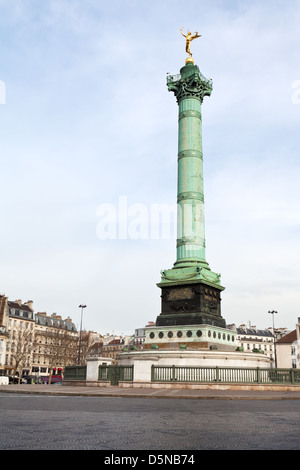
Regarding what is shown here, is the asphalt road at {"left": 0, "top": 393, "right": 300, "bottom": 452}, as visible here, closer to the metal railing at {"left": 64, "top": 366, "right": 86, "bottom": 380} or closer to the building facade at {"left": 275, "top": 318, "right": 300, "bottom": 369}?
the metal railing at {"left": 64, "top": 366, "right": 86, "bottom": 380}

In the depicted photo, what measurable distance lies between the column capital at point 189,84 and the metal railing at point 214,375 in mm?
25826

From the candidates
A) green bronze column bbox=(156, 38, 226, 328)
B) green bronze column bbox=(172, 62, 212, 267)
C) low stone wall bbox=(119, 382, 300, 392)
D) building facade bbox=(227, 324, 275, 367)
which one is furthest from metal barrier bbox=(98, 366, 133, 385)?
building facade bbox=(227, 324, 275, 367)

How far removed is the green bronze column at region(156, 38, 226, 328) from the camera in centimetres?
3481

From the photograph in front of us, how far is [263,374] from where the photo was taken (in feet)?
84.7

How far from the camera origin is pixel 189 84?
41.8 meters

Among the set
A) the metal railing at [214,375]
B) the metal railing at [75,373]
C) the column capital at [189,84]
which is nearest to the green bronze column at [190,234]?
→ the column capital at [189,84]

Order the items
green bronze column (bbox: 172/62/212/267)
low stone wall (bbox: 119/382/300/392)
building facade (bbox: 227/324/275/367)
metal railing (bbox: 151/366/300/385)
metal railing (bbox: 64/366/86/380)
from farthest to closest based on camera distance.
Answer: building facade (bbox: 227/324/275/367) → green bronze column (bbox: 172/62/212/267) → metal railing (bbox: 64/366/86/380) → metal railing (bbox: 151/366/300/385) → low stone wall (bbox: 119/382/300/392)

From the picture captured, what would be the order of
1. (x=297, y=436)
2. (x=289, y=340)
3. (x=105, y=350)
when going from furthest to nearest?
(x=105, y=350), (x=289, y=340), (x=297, y=436)

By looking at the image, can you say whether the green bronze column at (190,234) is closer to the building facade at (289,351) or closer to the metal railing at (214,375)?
the metal railing at (214,375)

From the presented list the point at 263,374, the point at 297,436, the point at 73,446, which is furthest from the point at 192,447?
the point at 263,374

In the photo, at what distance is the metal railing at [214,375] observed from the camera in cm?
2448

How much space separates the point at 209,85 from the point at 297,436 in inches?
1589

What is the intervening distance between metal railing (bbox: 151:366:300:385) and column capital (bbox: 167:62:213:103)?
2583 cm
